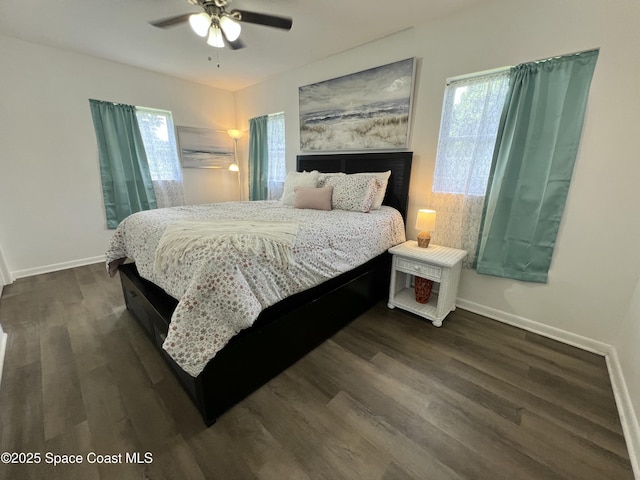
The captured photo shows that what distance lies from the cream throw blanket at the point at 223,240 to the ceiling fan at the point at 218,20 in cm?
140

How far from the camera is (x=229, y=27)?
69.7 inches

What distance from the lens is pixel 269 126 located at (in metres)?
3.86

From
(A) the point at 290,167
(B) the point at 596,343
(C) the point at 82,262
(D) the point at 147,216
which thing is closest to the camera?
(B) the point at 596,343

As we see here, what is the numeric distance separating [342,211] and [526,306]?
174cm

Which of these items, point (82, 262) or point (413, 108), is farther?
point (82, 262)

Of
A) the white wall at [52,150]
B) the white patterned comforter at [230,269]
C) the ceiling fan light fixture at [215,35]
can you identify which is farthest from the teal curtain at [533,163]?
the white wall at [52,150]

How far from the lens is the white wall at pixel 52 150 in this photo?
2.65 meters

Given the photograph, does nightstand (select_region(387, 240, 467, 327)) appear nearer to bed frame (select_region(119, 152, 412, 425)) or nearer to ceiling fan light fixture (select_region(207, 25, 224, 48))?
bed frame (select_region(119, 152, 412, 425))

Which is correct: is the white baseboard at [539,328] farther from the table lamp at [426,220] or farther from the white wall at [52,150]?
the white wall at [52,150]

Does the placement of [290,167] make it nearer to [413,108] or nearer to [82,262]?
[413,108]

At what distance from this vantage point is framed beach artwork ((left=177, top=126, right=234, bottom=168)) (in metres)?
3.89

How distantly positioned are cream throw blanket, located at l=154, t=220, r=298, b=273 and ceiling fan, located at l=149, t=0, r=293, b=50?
1399 millimetres

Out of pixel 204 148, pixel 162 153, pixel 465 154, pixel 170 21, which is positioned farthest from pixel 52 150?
pixel 465 154

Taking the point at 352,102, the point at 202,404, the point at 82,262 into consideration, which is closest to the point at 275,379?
the point at 202,404
